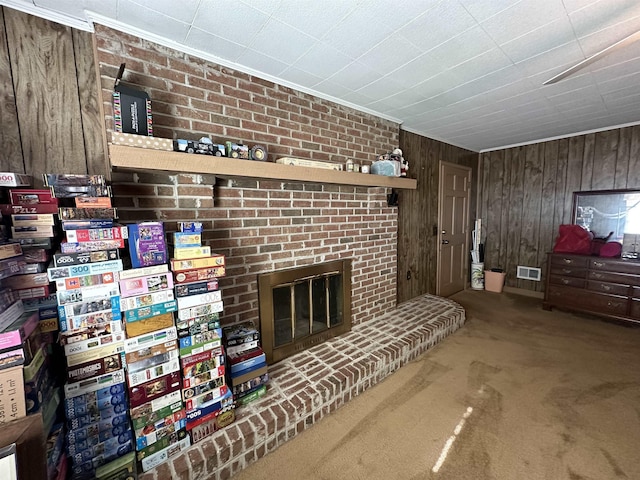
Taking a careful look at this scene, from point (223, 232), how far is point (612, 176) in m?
4.63

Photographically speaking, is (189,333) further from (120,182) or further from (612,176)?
(612,176)

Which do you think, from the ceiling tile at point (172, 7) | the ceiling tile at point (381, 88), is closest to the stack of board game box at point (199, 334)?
the ceiling tile at point (172, 7)

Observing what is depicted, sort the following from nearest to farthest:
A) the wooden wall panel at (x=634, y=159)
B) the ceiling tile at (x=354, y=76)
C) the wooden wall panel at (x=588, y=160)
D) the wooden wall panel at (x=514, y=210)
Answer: the ceiling tile at (x=354, y=76), the wooden wall panel at (x=634, y=159), the wooden wall panel at (x=588, y=160), the wooden wall panel at (x=514, y=210)

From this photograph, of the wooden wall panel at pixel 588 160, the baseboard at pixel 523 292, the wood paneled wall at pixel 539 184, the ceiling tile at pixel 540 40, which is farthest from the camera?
the baseboard at pixel 523 292

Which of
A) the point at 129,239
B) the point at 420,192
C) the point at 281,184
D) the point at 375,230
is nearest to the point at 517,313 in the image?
the point at 420,192

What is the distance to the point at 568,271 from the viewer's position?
3.17 m

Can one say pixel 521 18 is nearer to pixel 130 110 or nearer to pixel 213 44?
pixel 213 44

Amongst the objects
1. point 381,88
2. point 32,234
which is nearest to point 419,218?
point 381,88

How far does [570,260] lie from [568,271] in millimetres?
139

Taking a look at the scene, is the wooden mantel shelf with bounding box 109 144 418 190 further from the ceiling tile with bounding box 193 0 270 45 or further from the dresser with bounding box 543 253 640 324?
the dresser with bounding box 543 253 640 324

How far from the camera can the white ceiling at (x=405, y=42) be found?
1229mm

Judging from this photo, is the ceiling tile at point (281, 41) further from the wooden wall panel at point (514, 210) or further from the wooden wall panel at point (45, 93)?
the wooden wall panel at point (514, 210)

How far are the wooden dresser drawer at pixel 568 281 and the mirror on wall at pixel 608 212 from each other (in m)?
0.70

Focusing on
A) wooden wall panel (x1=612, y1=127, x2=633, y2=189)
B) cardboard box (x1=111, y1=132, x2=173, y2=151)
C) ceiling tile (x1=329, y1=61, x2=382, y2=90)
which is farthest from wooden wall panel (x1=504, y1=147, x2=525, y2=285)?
cardboard box (x1=111, y1=132, x2=173, y2=151)
